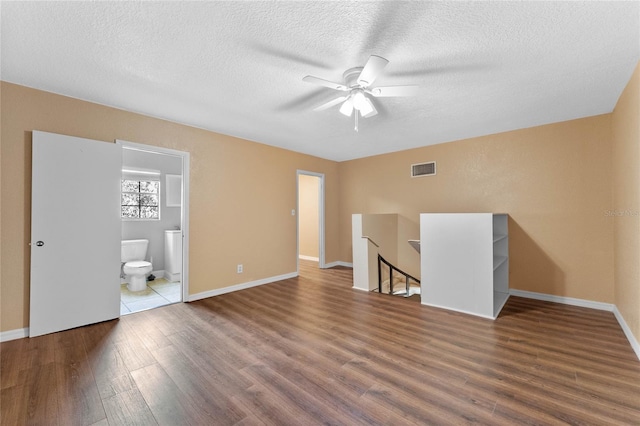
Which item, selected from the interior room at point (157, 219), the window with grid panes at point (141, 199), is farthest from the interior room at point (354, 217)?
the window with grid panes at point (141, 199)

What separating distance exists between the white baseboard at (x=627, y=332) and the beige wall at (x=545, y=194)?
308 mm

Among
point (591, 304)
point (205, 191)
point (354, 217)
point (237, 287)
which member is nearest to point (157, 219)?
point (205, 191)

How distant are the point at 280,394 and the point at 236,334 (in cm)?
113

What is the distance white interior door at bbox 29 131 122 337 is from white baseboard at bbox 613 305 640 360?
211 inches

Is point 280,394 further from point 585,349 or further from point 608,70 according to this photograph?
point 608,70

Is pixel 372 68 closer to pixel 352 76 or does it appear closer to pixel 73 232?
pixel 352 76

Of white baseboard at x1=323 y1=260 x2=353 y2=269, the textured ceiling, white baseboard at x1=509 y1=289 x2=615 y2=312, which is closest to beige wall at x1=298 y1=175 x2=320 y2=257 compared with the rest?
white baseboard at x1=323 y1=260 x2=353 y2=269

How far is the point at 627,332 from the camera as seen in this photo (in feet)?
8.88

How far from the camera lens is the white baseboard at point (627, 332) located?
2.37m

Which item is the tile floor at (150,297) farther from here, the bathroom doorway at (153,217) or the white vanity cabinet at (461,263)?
the white vanity cabinet at (461,263)

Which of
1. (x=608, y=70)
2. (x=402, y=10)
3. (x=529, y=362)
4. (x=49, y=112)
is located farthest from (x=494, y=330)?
(x=49, y=112)

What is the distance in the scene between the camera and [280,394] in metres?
1.88

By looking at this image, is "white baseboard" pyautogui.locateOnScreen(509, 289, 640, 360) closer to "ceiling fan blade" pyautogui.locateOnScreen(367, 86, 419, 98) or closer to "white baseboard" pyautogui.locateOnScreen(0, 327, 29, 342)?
"ceiling fan blade" pyautogui.locateOnScreen(367, 86, 419, 98)

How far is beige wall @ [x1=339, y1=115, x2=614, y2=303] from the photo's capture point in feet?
11.5
